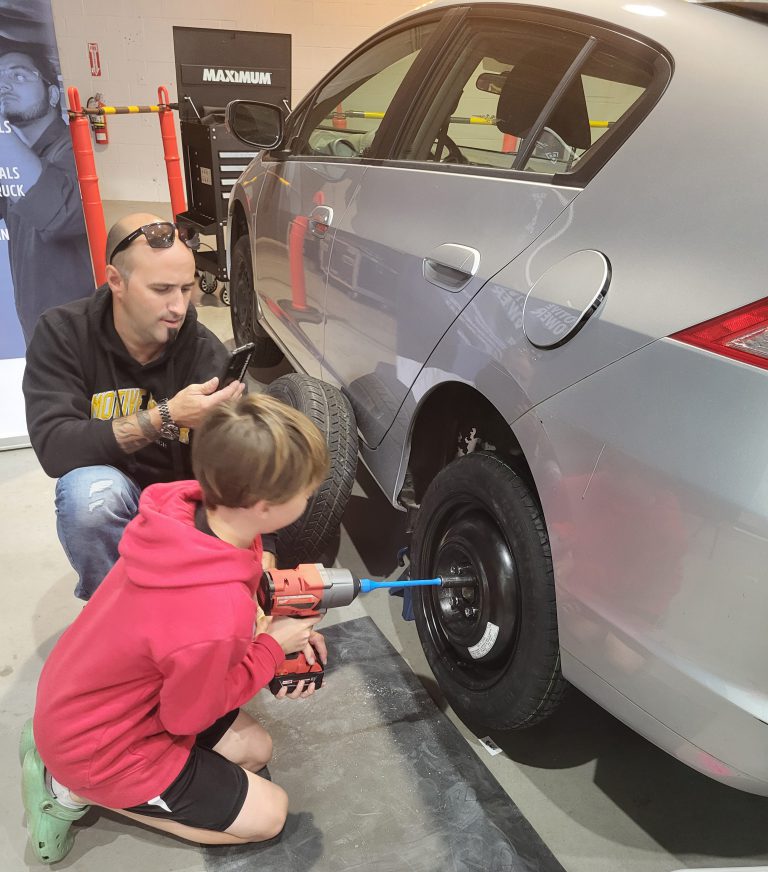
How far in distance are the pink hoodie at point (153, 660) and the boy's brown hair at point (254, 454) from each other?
4.0 inches

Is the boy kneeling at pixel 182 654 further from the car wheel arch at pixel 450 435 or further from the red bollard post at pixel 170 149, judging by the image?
the red bollard post at pixel 170 149

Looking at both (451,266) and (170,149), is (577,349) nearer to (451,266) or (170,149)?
(451,266)

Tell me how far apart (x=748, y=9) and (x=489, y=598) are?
1.39 meters

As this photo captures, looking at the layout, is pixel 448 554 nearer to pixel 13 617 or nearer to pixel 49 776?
pixel 49 776

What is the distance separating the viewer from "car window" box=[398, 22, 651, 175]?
159 cm

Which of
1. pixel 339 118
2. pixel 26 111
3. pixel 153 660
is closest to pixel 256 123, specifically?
pixel 339 118

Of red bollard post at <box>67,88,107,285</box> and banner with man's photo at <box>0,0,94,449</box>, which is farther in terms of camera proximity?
red bollard post at <box>67,88,107,285</box>

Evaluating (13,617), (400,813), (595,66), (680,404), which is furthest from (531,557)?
(13,617)

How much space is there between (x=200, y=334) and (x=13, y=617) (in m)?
1.15

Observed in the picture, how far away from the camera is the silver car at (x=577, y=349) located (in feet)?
3.59

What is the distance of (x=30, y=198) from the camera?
3076 mm

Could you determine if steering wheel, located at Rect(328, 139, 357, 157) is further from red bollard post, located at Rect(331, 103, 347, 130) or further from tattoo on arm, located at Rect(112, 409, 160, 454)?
tattoo on arm, located at Rect(112, 409, 160, 454)

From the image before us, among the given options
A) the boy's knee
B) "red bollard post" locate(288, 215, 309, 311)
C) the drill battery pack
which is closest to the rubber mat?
the boy's knee

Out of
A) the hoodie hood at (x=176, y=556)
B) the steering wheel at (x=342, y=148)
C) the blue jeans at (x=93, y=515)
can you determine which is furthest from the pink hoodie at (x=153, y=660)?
the steering wheel at (x=342, y=148)
